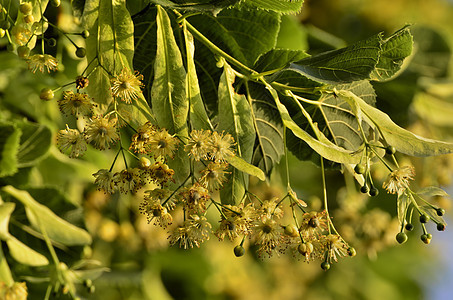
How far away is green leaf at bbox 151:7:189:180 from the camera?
687mm

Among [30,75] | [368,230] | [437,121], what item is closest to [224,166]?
[30,75]

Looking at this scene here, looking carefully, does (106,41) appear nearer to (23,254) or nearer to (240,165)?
(240,165)

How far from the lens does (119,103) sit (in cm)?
69

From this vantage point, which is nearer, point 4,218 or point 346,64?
point 346,64

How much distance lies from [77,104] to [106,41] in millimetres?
93

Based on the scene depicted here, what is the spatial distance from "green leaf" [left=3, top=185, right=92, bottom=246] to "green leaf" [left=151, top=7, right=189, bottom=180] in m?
0.36

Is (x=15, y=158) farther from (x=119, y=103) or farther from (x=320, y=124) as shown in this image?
(x=320, y=124)

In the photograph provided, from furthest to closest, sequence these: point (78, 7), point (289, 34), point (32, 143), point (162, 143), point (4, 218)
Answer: point (289, 34), point (32, 143), point (4, 218), point (78, 7), point (162, 143)

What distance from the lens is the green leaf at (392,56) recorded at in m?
0.72

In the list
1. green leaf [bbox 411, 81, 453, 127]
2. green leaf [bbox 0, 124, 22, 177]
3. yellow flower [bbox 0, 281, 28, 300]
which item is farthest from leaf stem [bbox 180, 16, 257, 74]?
green leaf [bbox 411, 81, 453, 127]

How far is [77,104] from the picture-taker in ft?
2.21

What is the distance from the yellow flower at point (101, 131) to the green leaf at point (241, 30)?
265 mm

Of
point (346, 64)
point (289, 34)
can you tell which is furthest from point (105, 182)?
point (289, 34)

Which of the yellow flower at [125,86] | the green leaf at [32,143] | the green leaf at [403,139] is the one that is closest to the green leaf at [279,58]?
the green leaf at [403,139]
